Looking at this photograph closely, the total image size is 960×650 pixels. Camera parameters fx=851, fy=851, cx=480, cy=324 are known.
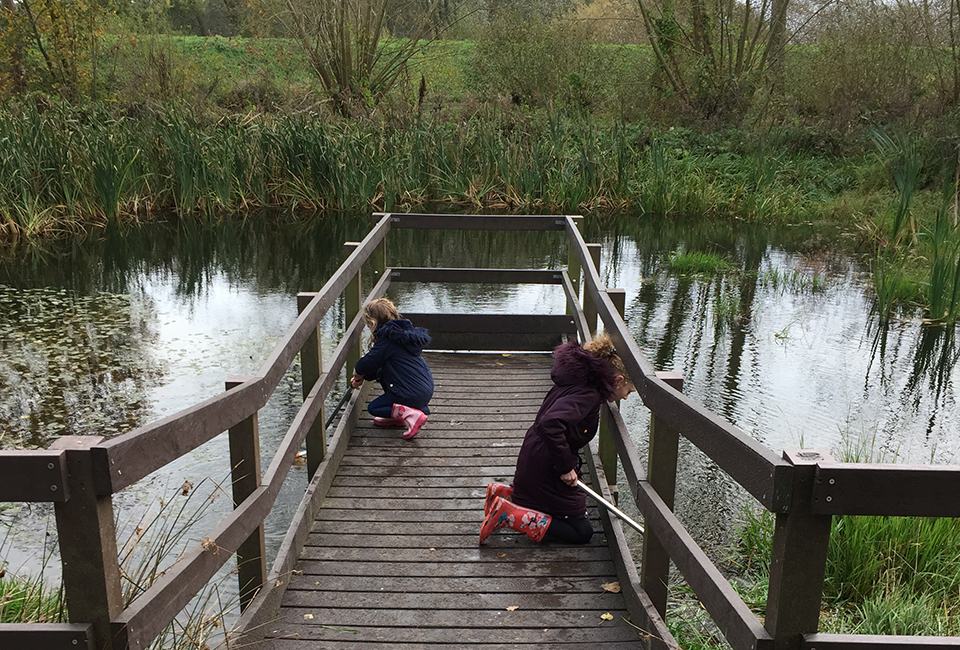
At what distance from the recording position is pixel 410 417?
16.1ft

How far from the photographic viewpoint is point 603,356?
3.67 meters

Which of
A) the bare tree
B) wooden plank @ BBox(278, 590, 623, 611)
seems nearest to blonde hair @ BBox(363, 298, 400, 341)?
wooden plank @ BBox(278, 590, 623, 611)

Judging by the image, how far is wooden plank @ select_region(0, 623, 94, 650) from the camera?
2.00 metres

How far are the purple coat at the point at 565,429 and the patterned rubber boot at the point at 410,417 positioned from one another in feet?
4.10

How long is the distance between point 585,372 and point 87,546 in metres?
2.18

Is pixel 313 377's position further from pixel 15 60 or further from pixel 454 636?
pixel 15 60

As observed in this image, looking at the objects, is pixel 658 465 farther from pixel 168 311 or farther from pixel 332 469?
pixel 168 311

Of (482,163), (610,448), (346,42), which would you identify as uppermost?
(346,42)

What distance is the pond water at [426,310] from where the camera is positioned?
562cm

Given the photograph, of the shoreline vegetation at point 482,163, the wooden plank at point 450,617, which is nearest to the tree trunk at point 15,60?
the shoreline vegetation at point 482,163

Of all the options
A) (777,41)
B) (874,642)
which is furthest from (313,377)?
(777,41)

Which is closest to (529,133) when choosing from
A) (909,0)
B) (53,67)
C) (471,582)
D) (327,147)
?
(327,147)

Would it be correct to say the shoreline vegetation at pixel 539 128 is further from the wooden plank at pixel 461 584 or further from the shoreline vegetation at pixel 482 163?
the wooden plank at pixel 461 584

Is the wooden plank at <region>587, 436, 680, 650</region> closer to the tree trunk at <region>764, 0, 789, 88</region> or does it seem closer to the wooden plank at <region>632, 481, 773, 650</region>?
the wooden plank at <region>632, 481, 773, 650</region>
